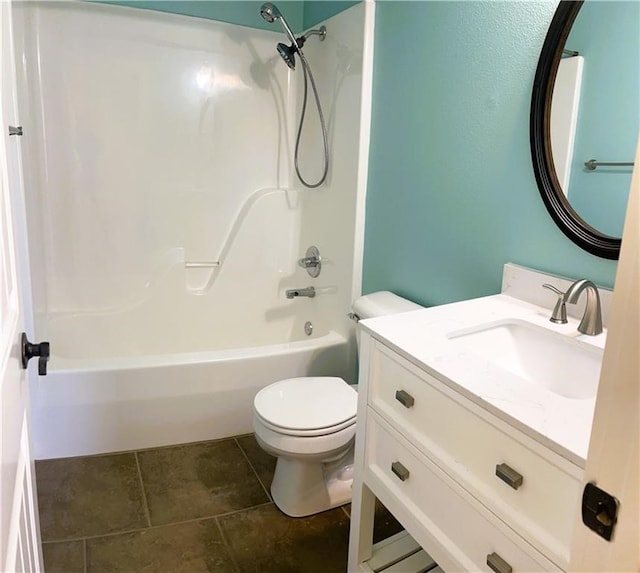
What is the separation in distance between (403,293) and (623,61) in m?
1.14

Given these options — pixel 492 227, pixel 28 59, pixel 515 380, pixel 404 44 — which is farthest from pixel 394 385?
pixel 28 59

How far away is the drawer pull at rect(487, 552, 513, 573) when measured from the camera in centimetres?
99

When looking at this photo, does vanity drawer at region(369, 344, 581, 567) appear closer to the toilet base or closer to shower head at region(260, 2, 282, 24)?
the toilet base

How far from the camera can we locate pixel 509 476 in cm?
95

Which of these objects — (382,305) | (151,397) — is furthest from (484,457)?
(151,397)

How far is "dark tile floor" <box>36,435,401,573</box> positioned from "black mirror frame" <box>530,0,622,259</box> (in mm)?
1168

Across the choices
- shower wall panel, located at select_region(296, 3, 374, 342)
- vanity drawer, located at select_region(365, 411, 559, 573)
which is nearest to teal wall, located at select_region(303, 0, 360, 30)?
shower wall panel, located at select_region(296, 3, 374, 342)

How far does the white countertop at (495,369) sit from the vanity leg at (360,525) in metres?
0.48

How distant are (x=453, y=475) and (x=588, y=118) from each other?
3.24ft

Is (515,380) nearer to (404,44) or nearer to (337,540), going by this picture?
(337,540)

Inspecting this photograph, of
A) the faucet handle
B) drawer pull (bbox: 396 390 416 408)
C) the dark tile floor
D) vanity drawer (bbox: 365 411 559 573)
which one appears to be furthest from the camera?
the dark tile floor

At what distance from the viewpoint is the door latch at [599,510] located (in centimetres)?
53

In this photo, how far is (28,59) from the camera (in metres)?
2.41

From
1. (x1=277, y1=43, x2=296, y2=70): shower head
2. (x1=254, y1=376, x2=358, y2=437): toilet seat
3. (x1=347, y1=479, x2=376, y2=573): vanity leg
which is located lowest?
(x1=347, y1=479, x2=376, y2=573): vanity leg
